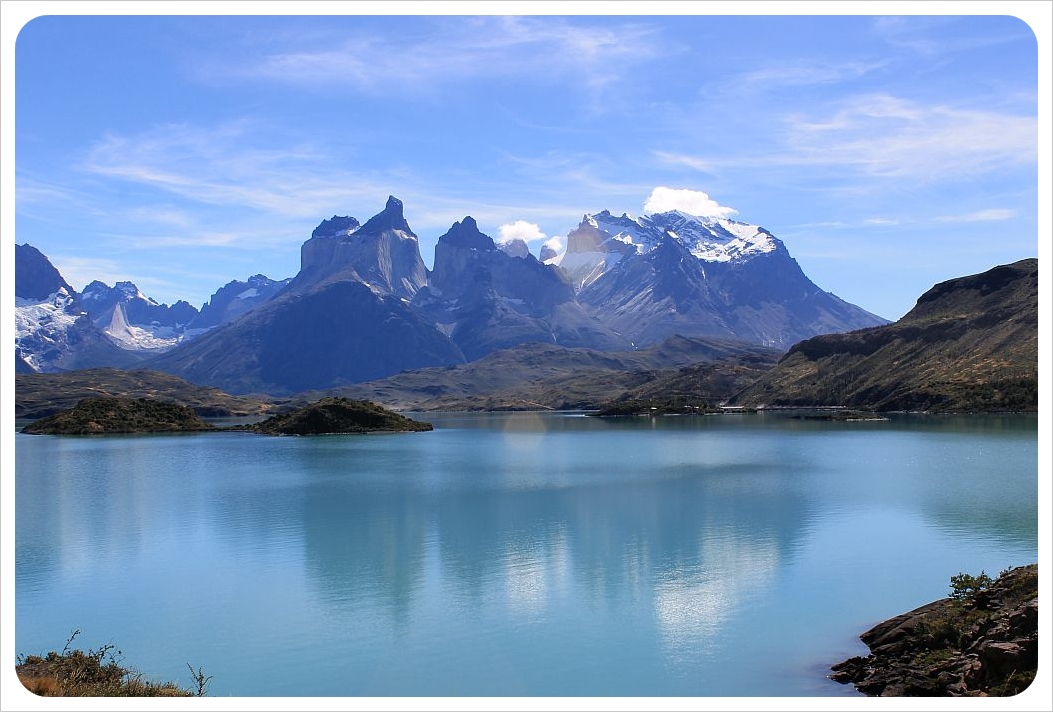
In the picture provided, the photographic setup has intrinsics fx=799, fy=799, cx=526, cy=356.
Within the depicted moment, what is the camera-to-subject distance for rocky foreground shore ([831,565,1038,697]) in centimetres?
2338

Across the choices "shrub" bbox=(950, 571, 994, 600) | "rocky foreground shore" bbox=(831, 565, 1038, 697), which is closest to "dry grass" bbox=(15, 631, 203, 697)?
"rocky foreground shore" bbox=(831, 565, 1038, 697)

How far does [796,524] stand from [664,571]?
19.4 metres

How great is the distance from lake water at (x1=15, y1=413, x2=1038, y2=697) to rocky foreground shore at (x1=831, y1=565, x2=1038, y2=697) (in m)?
1.49

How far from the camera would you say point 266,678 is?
31828mm

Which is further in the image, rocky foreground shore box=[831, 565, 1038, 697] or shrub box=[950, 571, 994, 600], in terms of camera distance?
shrub box=[950, 571, 994, 600]

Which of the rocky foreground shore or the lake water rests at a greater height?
the rocky foreground shore

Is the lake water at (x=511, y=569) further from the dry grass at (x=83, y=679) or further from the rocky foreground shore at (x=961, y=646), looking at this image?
the dry grass at (x=83, y=679)

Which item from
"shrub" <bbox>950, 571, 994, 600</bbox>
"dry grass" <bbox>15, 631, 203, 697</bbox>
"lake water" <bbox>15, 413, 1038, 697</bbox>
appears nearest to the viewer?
"dry grass" <bbox>15, 631, 203, 697</bbox>

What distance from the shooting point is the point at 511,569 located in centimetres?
4900

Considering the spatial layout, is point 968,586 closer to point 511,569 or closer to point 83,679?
point 511,569

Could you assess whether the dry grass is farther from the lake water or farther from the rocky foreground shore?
the rocky foreground shore

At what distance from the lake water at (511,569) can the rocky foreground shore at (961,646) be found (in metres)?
1.49

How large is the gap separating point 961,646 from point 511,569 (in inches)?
1053

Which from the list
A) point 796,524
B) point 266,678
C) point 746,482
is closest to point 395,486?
point 746,482
